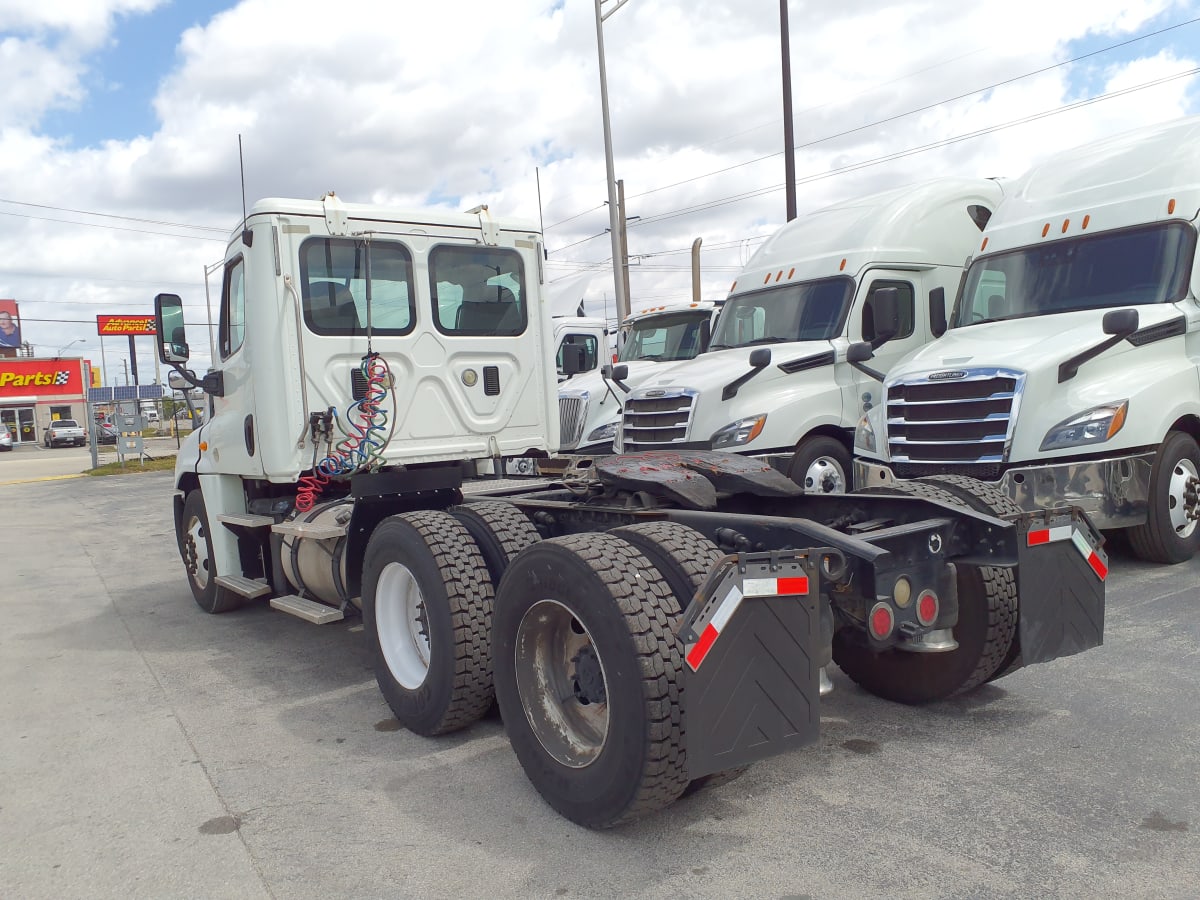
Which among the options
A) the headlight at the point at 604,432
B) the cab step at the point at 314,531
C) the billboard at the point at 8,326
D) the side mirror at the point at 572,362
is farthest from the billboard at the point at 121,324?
the cab step at the point at 314,531

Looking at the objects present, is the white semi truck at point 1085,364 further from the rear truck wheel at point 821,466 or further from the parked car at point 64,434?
the parked car at point 64,434

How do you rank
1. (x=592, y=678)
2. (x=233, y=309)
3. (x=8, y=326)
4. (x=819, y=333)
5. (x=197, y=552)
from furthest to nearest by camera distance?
(x=8, y=326), (x=819, y=333), (x=197, y=552), (x=233, y=309), (x=592, y=678)

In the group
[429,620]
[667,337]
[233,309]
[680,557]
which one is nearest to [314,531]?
[429,620]

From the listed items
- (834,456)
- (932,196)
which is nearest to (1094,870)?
(834,456)

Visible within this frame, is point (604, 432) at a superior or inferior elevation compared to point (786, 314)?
inferior

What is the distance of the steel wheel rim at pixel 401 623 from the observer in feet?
16.1

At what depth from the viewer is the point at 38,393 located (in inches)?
2677

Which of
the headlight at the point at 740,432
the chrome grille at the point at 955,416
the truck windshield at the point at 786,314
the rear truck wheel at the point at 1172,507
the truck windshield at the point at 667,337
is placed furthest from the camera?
the truck windshield at the point at 667,337

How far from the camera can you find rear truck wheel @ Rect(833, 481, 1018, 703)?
424 cm

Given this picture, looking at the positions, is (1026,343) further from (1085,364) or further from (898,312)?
(898,312)

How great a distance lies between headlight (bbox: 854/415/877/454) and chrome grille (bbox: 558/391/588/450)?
4.78m

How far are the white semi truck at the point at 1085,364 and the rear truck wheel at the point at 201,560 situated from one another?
494 centimetres

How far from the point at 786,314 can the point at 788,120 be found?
1132 cm

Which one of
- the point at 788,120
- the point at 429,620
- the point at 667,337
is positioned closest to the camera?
the point at 429,620
